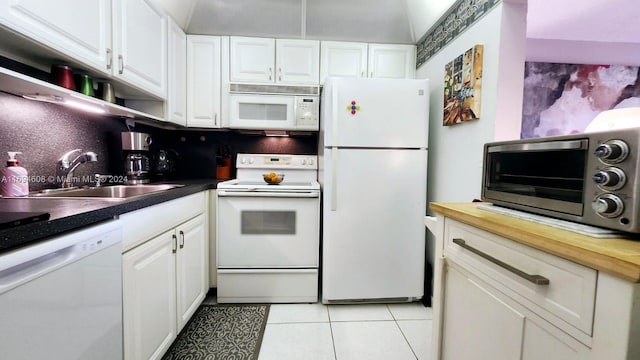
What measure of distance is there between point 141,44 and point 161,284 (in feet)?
4.65

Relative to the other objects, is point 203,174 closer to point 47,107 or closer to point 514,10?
point 47,107

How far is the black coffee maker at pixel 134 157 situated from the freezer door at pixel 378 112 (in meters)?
1.34

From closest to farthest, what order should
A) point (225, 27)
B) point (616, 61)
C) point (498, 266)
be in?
point (498, 266) → point (225, 27) → point (616, 61)

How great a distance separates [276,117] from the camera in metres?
2.39

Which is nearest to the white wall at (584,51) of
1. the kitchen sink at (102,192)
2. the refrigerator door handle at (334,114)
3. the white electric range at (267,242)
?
the refrigerator door handle at (334,114)

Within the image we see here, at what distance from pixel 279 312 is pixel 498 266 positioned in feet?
5.33

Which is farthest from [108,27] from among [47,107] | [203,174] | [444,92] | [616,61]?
[616,61]

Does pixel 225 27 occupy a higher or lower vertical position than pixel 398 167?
higher

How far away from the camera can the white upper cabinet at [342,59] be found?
2.41 m

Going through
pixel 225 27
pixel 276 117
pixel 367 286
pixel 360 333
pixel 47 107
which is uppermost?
pixel 225 27

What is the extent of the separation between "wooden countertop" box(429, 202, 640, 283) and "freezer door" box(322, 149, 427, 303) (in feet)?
3.76

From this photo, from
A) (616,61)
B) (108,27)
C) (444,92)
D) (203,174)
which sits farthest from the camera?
(616,61)

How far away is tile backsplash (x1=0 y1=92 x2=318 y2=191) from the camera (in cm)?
128

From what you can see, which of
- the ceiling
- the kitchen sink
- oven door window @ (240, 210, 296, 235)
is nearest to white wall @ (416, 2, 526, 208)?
the ceiling
